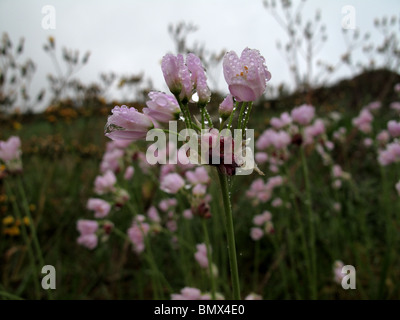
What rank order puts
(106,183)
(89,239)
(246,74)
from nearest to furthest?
(246,74)
(106,183)
(89,239)

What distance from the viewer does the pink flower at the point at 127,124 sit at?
1.60 ft

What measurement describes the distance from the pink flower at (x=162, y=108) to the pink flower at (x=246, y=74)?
10 cm

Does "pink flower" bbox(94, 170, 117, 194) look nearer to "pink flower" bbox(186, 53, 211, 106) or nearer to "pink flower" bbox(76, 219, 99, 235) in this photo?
"pink flower" bbox(76, 219, 99, 235)

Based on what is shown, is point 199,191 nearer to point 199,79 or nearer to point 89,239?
point 199,79

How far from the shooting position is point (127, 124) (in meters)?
0.50

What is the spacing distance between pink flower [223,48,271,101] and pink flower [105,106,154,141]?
141 millimetres

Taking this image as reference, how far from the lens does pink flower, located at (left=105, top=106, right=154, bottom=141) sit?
49cm

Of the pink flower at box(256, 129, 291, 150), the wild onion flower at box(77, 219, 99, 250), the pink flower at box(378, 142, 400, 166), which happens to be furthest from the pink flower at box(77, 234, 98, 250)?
the pink flower at box(378, 142, 400, 166)

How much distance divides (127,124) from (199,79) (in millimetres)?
128

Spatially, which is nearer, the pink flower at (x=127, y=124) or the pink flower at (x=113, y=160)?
Result: the pink flower at (x=127, y=124)

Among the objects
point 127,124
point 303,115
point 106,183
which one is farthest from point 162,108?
point 303,115

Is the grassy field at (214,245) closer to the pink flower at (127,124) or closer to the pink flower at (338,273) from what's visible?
the pink flower at (338,273)

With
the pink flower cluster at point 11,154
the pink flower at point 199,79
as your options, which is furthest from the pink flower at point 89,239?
the pink flower at point 199,79
